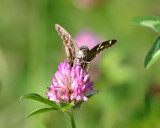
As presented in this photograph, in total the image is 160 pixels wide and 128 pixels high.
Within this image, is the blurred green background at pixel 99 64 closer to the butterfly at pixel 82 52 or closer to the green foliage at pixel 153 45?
the butterfly at pixel 82 52

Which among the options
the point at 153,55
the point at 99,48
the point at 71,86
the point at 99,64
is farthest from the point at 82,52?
the point at 99,64

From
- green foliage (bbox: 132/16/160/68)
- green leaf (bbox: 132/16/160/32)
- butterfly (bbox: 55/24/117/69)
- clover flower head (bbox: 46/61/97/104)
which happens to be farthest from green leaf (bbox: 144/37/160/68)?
clover flower head (bbox: 46/61/97/104)

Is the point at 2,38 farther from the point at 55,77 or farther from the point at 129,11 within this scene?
the point at 55,77

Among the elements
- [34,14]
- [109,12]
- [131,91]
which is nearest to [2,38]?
[34,14]

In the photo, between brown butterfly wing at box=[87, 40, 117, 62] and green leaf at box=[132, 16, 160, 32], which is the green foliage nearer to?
green leaf at box=[132, 16, 160, 32]

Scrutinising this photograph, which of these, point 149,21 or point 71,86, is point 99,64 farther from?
point 71,86

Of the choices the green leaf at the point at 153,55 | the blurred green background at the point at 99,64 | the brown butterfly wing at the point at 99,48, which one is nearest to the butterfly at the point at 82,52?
the brown butterfly wing at the point at 99,48
